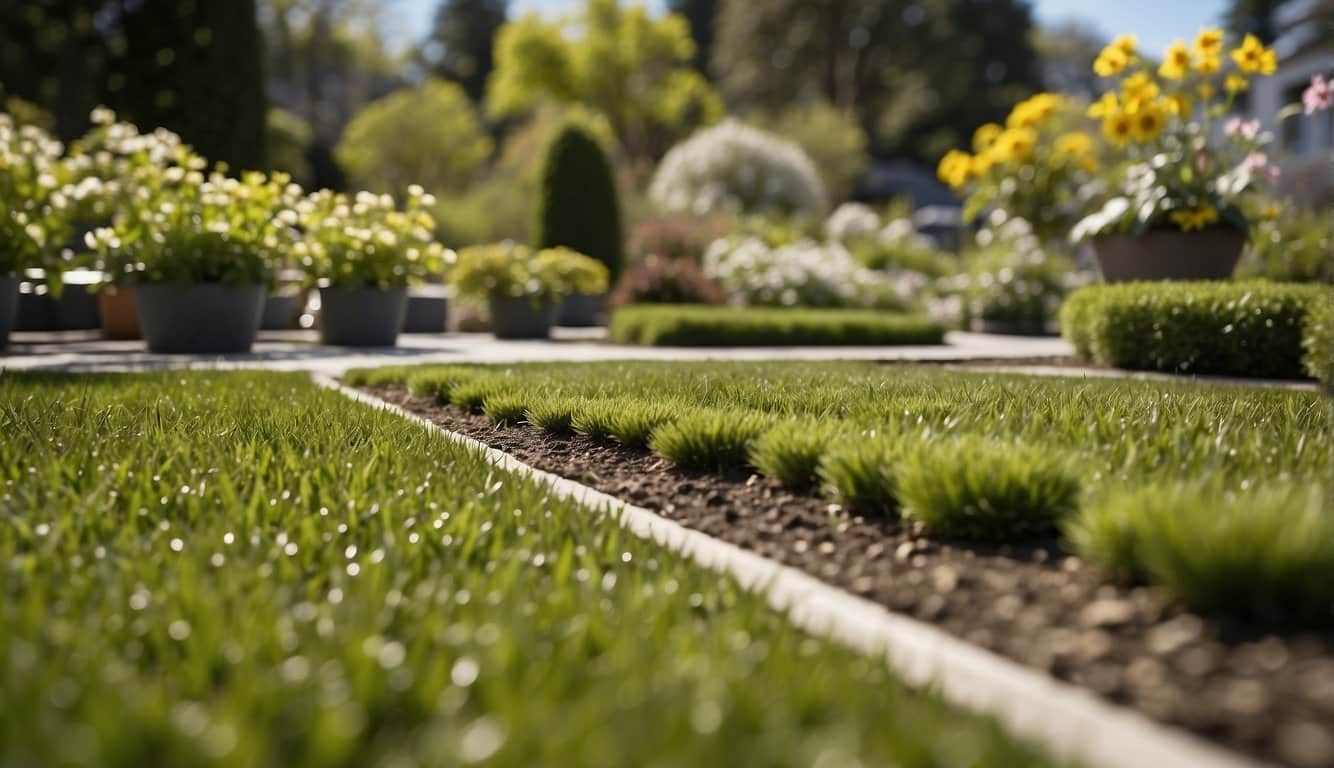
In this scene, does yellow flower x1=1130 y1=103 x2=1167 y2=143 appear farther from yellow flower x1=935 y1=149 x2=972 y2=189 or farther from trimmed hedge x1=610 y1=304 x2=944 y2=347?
trimmed hedge x1=610 y1=304 x2=944 y2=347

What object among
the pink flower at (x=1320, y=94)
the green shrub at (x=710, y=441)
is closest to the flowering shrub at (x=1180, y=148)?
the pink flower at (x=1320, y=94)

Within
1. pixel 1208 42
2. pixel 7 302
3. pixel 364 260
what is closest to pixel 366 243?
pixel 364 260

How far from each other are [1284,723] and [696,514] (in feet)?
5.80

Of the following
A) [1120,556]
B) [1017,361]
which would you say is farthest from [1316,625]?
[1017,361]

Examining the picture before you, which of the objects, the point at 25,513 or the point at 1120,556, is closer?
the point at 1120,556

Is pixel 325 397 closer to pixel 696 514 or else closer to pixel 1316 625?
pixel 696 514

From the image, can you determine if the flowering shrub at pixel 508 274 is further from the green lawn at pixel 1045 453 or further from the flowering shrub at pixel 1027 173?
the green lawn at pixel 1045 453

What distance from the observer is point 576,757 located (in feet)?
5.07

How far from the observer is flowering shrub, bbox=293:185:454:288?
9.99 m

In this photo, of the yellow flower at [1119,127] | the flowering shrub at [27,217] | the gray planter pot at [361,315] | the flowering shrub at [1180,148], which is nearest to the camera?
the flowering shrub at [27,217]

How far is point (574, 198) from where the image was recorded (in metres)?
15.8

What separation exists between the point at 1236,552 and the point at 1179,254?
25.8ft

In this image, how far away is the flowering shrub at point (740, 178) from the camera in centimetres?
2692

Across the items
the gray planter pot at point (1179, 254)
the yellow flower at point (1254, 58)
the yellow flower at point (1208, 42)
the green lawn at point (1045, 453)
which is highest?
the yellow flower at point (1208, 42)
